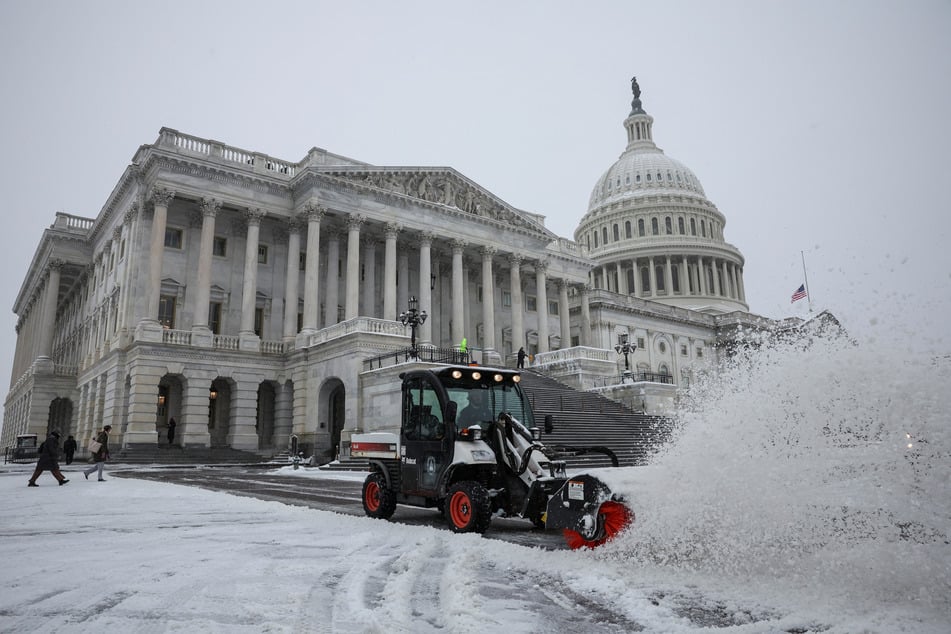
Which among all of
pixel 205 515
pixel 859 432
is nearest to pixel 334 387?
pixel 205 515

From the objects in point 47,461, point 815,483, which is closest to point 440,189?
point 47,461

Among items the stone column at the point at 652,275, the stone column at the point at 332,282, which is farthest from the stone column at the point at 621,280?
the stone column at the point at 332,282

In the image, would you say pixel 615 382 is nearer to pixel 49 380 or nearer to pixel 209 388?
pixel 209 388

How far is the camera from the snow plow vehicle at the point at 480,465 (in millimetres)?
Result: 7121

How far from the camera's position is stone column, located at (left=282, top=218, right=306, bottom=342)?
36969 mm

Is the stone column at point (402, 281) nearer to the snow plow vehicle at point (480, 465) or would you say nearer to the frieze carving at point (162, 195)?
the frieze carving at point (162, 195)

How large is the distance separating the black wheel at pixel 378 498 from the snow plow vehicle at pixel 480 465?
0.05 ft

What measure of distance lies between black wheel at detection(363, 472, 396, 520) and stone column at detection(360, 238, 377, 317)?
31824mm

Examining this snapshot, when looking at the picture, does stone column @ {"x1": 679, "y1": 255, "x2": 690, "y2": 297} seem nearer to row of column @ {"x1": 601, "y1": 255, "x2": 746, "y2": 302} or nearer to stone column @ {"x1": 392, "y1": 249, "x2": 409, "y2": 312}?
row of column @ {"x1": 601, "y1": 255, "x2": 746, "y2": 302}

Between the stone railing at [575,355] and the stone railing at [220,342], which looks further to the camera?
the stone railing at [575,355]

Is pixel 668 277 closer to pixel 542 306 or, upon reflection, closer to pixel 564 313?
pixel 564 313

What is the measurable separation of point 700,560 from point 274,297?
36.9 m

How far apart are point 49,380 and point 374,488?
45.0 metres

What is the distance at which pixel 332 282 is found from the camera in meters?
39.6
